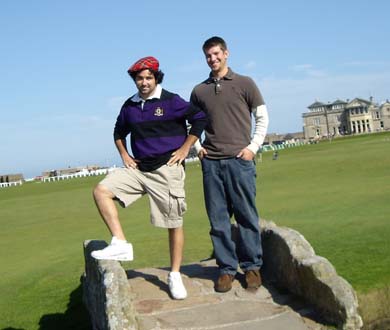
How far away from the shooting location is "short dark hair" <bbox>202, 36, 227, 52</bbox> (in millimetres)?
6406

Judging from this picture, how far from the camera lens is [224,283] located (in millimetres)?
6230

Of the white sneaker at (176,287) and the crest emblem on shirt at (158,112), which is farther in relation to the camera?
the crest emblem on shirt at (158,112)

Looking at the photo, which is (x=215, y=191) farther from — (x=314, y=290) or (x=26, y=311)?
(x=26, y=311)

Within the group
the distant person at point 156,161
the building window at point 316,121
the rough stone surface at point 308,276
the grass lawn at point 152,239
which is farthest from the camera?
the building window at point 316,121

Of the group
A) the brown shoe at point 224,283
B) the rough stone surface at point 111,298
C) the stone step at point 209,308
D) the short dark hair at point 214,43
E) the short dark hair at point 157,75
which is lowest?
the stone step at point 209,308

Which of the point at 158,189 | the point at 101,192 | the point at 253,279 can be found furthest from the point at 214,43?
the point at 253,279

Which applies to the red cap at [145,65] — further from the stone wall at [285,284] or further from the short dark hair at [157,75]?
the stone wall at [285,284]

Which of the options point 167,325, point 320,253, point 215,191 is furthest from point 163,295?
point 320,253

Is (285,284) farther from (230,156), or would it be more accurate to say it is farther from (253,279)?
(230,156)

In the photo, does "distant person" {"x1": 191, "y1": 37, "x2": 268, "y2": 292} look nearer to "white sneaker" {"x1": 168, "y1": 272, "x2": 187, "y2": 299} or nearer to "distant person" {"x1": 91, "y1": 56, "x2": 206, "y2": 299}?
"distant person" {"x1": 91, "y1": 56, "x2": 206, "y2": 299}

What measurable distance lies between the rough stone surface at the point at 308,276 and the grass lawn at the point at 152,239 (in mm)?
946

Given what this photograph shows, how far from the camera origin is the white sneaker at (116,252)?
5.72m

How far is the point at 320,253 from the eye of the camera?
860 centimetres

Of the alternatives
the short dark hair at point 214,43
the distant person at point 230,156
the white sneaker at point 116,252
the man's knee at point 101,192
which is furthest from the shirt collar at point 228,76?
the white sneaker at point 116,252
